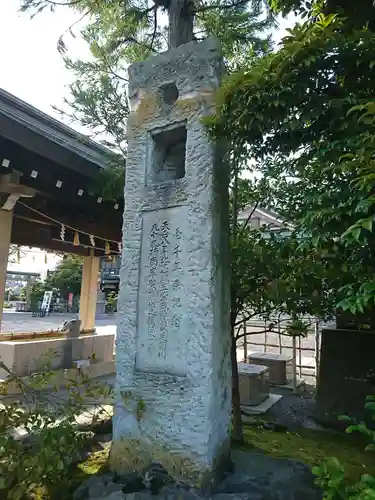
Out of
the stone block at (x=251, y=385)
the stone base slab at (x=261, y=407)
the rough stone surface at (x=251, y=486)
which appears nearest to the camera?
the rough stone surface at (x=251, y=486)

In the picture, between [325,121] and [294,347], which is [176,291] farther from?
[294,347]

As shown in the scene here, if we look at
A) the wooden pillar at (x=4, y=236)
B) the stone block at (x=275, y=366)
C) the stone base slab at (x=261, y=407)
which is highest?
the wooden pillar at (x=4, y=236)

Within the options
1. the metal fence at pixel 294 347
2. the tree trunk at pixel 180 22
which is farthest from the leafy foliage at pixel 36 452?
the tree trunk at pixel 180 22

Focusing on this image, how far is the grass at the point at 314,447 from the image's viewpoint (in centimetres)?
427

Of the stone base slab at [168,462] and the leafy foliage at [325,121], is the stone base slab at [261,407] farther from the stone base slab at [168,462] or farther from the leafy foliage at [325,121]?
the leafy foliage at [325,121]

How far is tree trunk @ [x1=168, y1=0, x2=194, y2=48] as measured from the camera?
4.47 metres

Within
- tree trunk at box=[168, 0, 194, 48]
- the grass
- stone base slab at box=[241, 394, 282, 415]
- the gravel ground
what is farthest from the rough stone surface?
tree trunk at box=[168, 0, 194, 48]

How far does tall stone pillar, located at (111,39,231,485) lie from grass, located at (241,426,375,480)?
169 centimetres

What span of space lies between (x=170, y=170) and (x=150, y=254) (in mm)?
930

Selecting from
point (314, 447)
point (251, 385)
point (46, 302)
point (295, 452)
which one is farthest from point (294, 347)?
point (46, 302)

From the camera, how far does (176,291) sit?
315 centimetres

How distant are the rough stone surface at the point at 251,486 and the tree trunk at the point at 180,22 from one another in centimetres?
443

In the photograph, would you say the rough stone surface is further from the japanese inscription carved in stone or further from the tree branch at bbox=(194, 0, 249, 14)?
the tree branch at bbox=(194, 0, 249, 14)

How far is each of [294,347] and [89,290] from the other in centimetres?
534
